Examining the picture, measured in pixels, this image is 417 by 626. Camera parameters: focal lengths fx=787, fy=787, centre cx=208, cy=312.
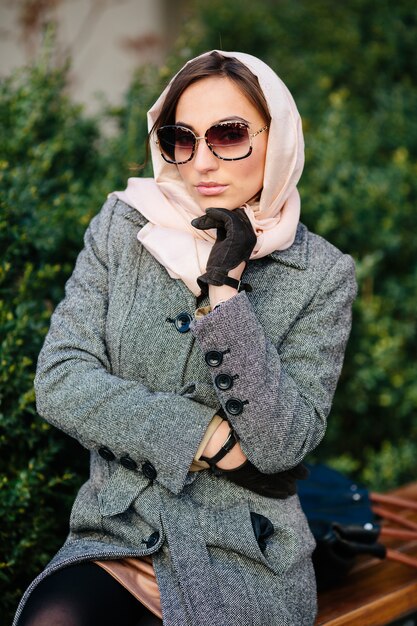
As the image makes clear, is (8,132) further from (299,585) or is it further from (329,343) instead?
(299,585)

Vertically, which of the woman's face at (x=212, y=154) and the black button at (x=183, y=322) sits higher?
the woman's face at (x=212, y=154)

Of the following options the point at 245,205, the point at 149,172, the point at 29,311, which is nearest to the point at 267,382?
the point at 245,205

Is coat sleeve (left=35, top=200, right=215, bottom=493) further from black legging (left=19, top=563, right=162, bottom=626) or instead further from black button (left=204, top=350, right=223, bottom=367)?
black legging (left=19, top=563, right=162, bottom=626)

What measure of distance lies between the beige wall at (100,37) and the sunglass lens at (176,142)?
347 cm

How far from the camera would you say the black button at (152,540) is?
212 cm

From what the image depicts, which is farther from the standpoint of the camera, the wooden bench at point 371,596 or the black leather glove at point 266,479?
the wooden bench at point 371,596

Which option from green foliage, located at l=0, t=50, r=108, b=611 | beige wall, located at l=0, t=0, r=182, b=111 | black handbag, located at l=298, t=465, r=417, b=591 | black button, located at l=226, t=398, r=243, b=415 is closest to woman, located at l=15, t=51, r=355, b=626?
black button, located at l=226, t=398, r=243, b=415

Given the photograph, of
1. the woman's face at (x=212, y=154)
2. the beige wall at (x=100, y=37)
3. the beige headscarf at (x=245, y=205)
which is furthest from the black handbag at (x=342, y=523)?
the beige wall at (x=100, y=37)

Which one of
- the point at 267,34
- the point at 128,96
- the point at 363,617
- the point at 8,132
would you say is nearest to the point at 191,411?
the point at 363,617

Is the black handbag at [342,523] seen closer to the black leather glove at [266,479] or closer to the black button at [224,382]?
the black leather glove at [266,479]

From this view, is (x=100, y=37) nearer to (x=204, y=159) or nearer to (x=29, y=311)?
(x=29, y=311)

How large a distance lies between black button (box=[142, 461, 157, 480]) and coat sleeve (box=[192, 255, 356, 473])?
0.82 ft

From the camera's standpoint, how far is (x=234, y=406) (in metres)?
2.10

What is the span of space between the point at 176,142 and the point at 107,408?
2.65ft
